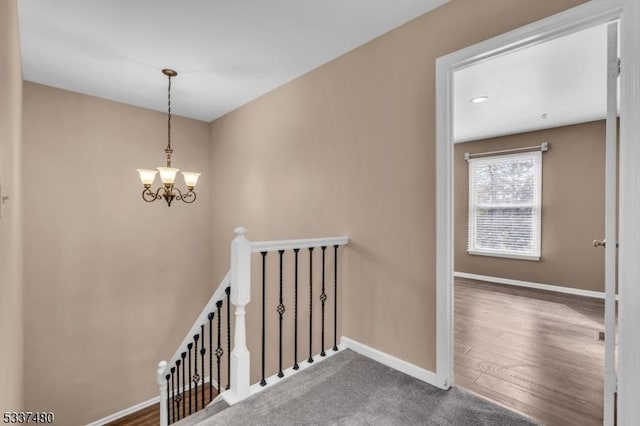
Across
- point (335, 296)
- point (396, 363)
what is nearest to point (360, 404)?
point (396, 363)

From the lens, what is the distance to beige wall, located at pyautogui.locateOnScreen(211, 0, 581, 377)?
198cm

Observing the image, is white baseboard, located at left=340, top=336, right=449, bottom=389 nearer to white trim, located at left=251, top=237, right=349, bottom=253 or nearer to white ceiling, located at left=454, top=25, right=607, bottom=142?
white trim, located at left=251, top=237, right=349, bottom=253

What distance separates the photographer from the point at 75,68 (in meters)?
2.82

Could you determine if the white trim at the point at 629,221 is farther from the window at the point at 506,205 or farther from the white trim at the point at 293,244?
the window at the point at 506,205

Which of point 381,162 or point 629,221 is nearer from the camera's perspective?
point 629,221

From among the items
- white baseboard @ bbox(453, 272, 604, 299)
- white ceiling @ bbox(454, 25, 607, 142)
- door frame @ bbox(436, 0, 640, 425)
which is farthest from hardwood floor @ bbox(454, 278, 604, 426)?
white ceiling @ bbox(454, 25, 607, 142)

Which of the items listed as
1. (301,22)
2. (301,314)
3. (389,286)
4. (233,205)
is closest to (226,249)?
(233,205)

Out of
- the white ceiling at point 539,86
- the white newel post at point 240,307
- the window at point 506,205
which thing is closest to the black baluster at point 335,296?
the white newel post at point 240,307

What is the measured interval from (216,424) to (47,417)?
9.49 ft

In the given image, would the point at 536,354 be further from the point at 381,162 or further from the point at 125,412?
the point at 125,412

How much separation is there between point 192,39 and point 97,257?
2.72 m

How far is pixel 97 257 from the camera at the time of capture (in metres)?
3.52

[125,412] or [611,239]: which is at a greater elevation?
[611,239]

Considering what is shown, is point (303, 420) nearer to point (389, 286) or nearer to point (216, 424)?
point (216, 424)
